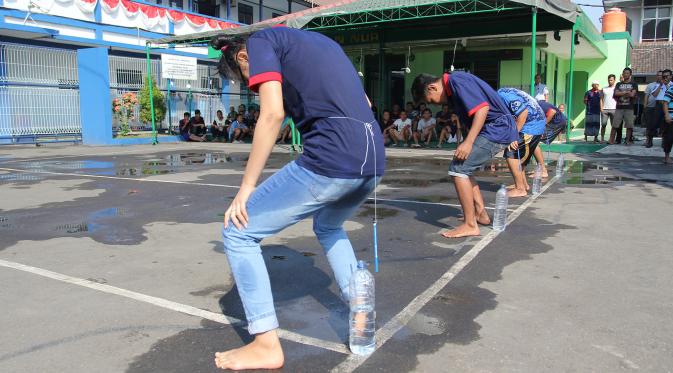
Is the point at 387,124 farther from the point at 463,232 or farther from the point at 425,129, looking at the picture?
the point at 463,232

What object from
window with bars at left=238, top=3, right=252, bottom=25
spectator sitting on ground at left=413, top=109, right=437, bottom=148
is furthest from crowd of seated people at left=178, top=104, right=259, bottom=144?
window with bars at left=238, top=3, right=252, bottom=25

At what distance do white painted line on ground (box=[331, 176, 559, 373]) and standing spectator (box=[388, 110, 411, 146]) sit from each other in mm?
12185

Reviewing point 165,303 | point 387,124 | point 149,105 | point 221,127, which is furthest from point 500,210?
point 221,127

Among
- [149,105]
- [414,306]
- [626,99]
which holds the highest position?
[149,105]

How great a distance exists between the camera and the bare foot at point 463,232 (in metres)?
5.34

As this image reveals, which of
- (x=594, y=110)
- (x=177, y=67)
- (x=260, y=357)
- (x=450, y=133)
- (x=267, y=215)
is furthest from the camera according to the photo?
(x=177, y=67)

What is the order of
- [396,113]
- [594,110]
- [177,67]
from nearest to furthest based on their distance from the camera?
[594,110] → [396,113] → [177,67]

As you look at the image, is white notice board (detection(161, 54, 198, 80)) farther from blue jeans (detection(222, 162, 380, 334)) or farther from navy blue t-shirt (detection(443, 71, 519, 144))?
blue jeans (detection(222, 162, 380, 334))

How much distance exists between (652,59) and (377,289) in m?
34.1

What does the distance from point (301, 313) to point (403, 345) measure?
30.5 inches

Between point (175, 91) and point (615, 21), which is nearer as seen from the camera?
point (175, 91)

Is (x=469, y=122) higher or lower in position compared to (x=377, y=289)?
higher

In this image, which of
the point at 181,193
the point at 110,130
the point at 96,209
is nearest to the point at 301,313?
the point at 96,209

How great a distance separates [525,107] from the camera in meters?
7.24
